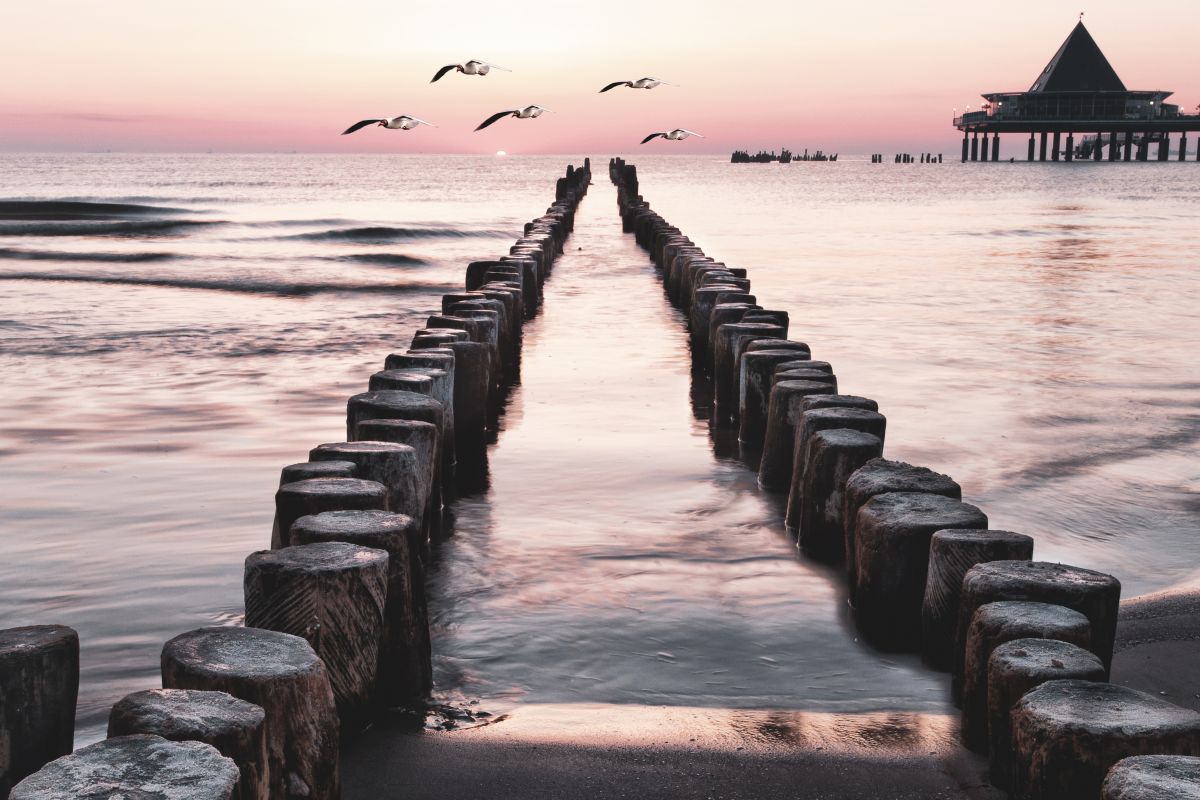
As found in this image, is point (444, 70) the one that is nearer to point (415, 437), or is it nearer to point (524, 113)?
point (524, 113)

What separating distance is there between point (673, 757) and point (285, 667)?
3.66 ft

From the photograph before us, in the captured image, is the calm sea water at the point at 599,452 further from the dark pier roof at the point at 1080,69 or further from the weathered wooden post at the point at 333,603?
the dark pier roof at the point at 1080,69

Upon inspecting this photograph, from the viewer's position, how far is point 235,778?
2043mm

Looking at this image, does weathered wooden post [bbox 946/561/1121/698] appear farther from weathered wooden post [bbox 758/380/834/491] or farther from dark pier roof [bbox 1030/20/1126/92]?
dark pier roof [bbox 1030/20/1126/92]

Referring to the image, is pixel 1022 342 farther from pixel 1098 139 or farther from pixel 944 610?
pixel 1098 139

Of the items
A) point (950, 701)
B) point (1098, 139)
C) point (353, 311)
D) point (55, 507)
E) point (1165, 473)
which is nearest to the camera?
point (950, 701)

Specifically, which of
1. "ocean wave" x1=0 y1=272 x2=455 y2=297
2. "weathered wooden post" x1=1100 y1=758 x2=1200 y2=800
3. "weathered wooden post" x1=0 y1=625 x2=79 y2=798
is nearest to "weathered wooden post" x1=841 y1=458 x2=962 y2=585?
"weathered wooden post" x1=1100 y1=758 x2=1200 y2=800

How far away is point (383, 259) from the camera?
22797 mm

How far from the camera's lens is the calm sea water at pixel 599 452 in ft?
13.3

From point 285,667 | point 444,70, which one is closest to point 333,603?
point 285,667

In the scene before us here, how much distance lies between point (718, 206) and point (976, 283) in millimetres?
22534

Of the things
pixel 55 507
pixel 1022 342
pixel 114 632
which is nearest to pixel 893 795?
pixel 114 632

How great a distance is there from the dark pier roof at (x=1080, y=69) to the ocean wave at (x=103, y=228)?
6723 centimetres

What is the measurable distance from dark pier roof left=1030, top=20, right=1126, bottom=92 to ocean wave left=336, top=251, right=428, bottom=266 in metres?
72.1
